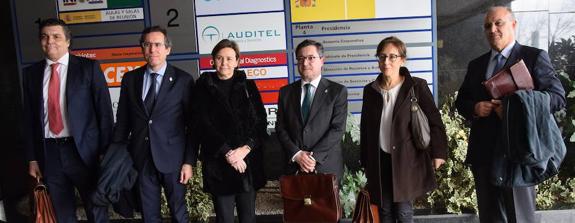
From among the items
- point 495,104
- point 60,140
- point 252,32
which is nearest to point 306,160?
point 495,104

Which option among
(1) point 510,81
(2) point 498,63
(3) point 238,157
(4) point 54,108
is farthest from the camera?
(4) point 54,108

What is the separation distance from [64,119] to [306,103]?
1645 millimetres

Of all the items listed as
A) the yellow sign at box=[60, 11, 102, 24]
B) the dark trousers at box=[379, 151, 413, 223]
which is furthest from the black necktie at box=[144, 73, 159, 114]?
the yellow sign at box=[60, 11, 102, 24]

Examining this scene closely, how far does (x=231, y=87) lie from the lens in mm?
3002

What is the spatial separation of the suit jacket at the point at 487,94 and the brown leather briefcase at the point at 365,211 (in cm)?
73

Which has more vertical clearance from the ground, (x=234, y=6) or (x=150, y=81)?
(x=234, y=6)

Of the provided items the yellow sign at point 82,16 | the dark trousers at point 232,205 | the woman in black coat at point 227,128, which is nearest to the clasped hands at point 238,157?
the woman in black coat at point 227,128

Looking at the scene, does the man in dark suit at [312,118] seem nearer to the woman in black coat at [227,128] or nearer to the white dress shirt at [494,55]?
the woman in black coat at [227,128]

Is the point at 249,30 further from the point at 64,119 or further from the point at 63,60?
the point at 64,119

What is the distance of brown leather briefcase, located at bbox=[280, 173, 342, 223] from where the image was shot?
2.93 meters

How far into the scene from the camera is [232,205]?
3113 mm

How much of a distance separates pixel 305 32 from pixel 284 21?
0.25 metres

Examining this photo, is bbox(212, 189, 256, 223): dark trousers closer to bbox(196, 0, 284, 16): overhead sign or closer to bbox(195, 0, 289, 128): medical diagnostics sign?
bbox(195, 0, 289, 128): medical diagnostics sign

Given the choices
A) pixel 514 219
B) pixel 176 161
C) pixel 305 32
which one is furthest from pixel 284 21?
pixel 514 219
